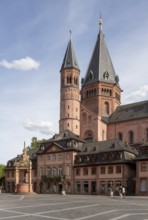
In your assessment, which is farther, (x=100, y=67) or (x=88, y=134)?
(x=100, y=67)

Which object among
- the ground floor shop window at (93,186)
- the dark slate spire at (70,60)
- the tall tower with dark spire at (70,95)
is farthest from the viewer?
the dark slate spire at (70,60)

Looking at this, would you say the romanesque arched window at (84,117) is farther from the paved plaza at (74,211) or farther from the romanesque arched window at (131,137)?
the paved plaza at (74,211)

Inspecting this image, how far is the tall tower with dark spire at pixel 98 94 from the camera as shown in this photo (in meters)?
90.8

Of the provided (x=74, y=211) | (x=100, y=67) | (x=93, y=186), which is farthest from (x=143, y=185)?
(x=100, y=67)

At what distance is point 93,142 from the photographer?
258 ft

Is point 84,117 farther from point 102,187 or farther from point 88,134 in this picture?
point 102,187

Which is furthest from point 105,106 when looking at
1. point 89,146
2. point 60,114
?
point 89,146

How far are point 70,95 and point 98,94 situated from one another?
7.78 m

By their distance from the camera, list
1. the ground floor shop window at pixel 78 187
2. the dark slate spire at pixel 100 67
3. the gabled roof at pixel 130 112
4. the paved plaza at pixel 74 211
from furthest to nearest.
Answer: the dark slate spire at pixel 100 67 < the gabled roof at pixel 130 112 < the ground floor shop window at pixel 78 187 < the paved plaza at pixel 74 211

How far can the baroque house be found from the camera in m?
68.0

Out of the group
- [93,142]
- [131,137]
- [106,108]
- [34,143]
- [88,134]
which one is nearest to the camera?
[93,142]

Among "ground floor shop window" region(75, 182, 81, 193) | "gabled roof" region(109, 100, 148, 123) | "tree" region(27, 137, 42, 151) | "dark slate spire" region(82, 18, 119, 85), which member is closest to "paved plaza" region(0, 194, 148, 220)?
"ground floor shop window" region(75, 182, 81, 193)

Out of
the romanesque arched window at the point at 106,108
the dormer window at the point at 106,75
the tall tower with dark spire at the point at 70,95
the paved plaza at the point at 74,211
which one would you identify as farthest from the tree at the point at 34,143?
the paved plaza at the point at 74,211

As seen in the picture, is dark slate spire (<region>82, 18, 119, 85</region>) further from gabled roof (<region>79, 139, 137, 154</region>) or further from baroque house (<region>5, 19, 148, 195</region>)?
gabled roof (<region>79, 139, 137, 154</region>)
